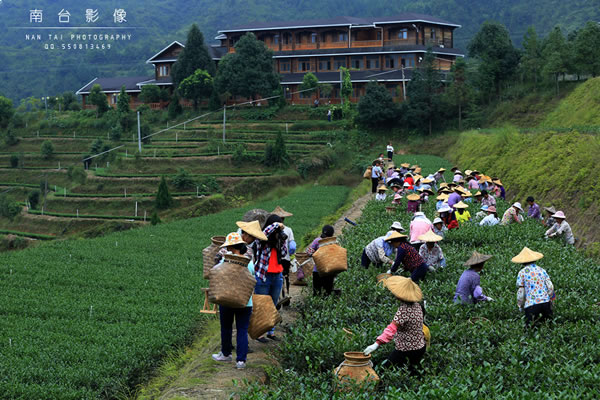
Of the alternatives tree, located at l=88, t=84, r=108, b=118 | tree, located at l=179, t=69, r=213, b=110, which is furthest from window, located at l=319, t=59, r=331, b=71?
tree, located at l=88, t=84, r=108, b=118

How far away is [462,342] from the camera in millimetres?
10016

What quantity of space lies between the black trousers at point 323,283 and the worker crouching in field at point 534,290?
11.2ft

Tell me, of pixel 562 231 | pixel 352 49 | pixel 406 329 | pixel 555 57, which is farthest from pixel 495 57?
pixel 406 329

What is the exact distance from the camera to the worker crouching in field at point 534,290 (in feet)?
34.1

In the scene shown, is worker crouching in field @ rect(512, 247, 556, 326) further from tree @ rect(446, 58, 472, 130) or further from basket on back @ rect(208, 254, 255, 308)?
tree @ rect(446, 58, 472, 130)

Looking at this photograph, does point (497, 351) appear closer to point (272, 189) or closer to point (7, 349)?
point (7, 349)

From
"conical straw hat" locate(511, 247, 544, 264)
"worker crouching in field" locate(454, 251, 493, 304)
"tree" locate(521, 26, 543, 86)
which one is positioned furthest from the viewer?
"tree" locate(521, 26, 543, 86)

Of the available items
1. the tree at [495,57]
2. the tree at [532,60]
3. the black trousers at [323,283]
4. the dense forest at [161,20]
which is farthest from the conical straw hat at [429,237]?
the dense forest at [161,20]

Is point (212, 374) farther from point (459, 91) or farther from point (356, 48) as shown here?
point (356, 48)

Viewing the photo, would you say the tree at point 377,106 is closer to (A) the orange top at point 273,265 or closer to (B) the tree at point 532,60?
(B) the tree at point 532,60

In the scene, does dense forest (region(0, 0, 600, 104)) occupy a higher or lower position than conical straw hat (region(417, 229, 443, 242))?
higher

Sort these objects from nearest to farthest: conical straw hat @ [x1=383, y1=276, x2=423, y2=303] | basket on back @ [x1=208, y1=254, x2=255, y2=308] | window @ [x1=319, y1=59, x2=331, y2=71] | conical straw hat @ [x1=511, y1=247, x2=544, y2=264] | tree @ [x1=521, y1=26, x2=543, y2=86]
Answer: conical straw hat @ [x1=383, y1=276, x2=423, y2=303] < basket on back @ [x1=208, y1=254, x2=255, y2=308] < conical straw hat @ [x1=511, y1=247, x2=544, y2=264] < tree @ [x1=521, y1=26, x2=543, y2=86] < window @ [x1=319, y1=59, x2=331, y2=71]

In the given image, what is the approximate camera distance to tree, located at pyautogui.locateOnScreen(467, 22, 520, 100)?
178 ft

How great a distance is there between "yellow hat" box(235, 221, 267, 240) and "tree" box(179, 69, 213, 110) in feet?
172
